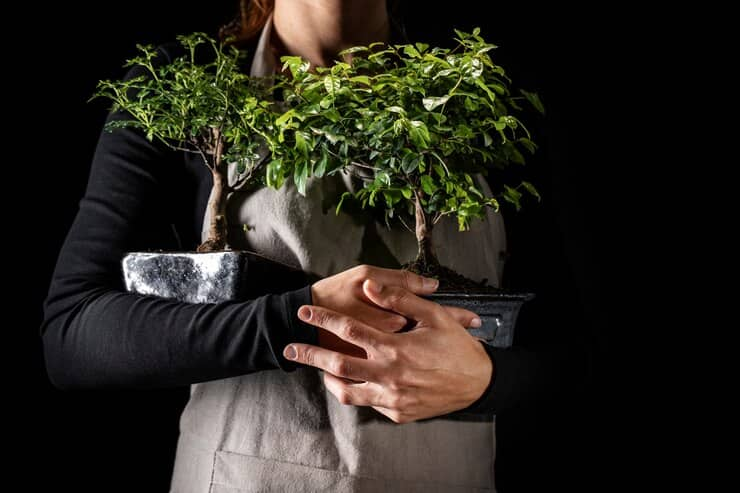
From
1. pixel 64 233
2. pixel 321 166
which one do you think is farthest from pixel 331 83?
pixel 64 233

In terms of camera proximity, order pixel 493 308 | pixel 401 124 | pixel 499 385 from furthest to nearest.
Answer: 1. pixel 499 385
2. pixel 493 308
3. pixel 401 124

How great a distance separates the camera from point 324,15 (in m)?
1.23

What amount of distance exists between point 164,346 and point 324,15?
637 mm

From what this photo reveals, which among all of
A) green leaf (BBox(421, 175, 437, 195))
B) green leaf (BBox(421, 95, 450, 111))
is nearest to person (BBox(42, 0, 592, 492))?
green leaf (BBox(421, 175, 437, 195))

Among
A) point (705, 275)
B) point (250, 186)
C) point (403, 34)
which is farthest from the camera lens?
point (705, 275)

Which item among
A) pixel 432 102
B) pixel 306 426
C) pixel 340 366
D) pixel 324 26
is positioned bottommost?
pixel 306 426

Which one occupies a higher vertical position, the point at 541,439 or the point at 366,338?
the point at 366,338

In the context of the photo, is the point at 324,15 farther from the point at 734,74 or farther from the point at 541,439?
the point at 734,74

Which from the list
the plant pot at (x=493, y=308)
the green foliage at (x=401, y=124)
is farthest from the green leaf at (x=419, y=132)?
the plant pot at (x=493, y=308)

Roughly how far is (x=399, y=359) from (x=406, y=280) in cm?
11

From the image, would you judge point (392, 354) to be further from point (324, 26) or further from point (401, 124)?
point (324, 26)

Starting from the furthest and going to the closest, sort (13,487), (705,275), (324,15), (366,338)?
(705,275)
(13,487)
(324,15)
(366,338)

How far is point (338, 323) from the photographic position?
0.92 metres

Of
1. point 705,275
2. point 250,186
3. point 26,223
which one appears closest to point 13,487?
point 26,223
